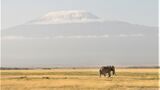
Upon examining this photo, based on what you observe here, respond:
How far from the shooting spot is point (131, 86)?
43.8 meters

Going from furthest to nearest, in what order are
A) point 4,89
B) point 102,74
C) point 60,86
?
point 102,74 → point 60,86 → point 4,89

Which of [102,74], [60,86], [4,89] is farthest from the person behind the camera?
[102,74]

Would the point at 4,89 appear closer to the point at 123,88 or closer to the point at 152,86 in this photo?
the point at 123,88

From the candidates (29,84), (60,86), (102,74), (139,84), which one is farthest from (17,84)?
(102,74)

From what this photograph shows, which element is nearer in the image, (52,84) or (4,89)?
(4,89)

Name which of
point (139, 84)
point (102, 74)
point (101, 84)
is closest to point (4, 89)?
point (101, 84)

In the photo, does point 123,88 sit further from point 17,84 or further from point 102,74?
point 102,74

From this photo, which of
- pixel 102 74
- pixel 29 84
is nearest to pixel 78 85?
pixel 29 84

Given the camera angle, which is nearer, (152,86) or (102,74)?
(152,86)

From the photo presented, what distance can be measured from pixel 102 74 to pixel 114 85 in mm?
20220

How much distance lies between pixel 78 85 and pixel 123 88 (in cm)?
470

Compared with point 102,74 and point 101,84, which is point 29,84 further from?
point 102,74

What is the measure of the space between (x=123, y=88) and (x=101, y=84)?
4.41m

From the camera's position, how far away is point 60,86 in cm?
4425
